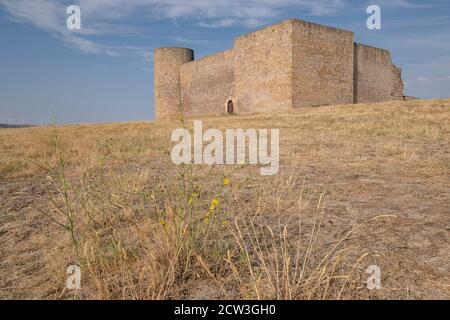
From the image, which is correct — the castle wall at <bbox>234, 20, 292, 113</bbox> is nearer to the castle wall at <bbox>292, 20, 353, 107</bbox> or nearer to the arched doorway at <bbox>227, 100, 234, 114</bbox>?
the castle wall at <bbox>292, 20, 353, 107</bbox>

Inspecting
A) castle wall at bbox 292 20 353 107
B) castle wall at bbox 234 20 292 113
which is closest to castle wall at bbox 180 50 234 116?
castle wall at bbox 234 20 292 113

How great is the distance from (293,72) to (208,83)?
8451 millimetres

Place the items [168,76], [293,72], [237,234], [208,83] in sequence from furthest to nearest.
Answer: [168,76]
[208,83]
[293,72]
[237,234]

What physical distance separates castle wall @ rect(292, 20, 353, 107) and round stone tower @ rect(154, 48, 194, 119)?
39.0 ft

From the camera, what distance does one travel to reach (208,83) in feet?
73.3

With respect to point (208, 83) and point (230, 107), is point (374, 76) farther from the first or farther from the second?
point (208, 83)

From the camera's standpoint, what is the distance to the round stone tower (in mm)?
24797

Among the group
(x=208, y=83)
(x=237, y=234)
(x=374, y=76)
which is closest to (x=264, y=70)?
(x=208, y=83)

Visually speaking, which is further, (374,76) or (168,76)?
(168,76)

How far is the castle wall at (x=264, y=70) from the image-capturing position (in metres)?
15.4

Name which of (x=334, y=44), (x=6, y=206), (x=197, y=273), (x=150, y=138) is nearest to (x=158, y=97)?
(x=334, y=44)

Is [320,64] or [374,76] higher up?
[374,76]
